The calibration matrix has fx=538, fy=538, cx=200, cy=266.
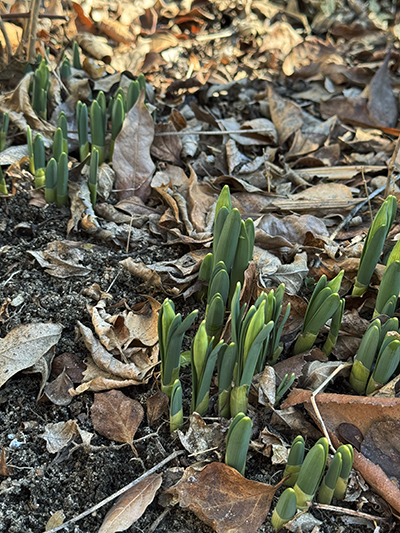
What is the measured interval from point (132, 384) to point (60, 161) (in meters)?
0.96

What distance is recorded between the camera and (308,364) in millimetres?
1751

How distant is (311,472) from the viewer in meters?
1.26

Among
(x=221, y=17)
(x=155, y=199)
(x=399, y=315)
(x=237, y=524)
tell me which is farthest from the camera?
(x=221, y=17)

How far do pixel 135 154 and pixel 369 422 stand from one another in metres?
1.59

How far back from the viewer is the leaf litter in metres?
1.53

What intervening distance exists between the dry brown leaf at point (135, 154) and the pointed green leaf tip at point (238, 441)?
1385mm

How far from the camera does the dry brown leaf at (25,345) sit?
5.50 ft

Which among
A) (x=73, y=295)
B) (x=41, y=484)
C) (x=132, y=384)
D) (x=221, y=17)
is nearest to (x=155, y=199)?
(x=73, y=295)

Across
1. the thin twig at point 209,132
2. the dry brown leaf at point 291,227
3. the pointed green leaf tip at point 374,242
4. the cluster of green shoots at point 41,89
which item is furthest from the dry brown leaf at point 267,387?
the cluster of green shoots at point 41,89

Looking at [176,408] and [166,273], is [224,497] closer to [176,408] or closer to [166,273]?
[176,408]

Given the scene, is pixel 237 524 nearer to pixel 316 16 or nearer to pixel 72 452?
pixel 72 452

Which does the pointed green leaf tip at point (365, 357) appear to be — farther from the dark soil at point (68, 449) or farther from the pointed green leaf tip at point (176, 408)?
the pointed green leaf tip at point (176, 408)

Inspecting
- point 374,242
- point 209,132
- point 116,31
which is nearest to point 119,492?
point 374,242

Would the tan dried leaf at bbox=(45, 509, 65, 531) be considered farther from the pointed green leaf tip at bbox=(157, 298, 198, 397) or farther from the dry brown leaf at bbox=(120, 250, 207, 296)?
the dry brown leaf at bbox=(120, 250, 207, 296)
